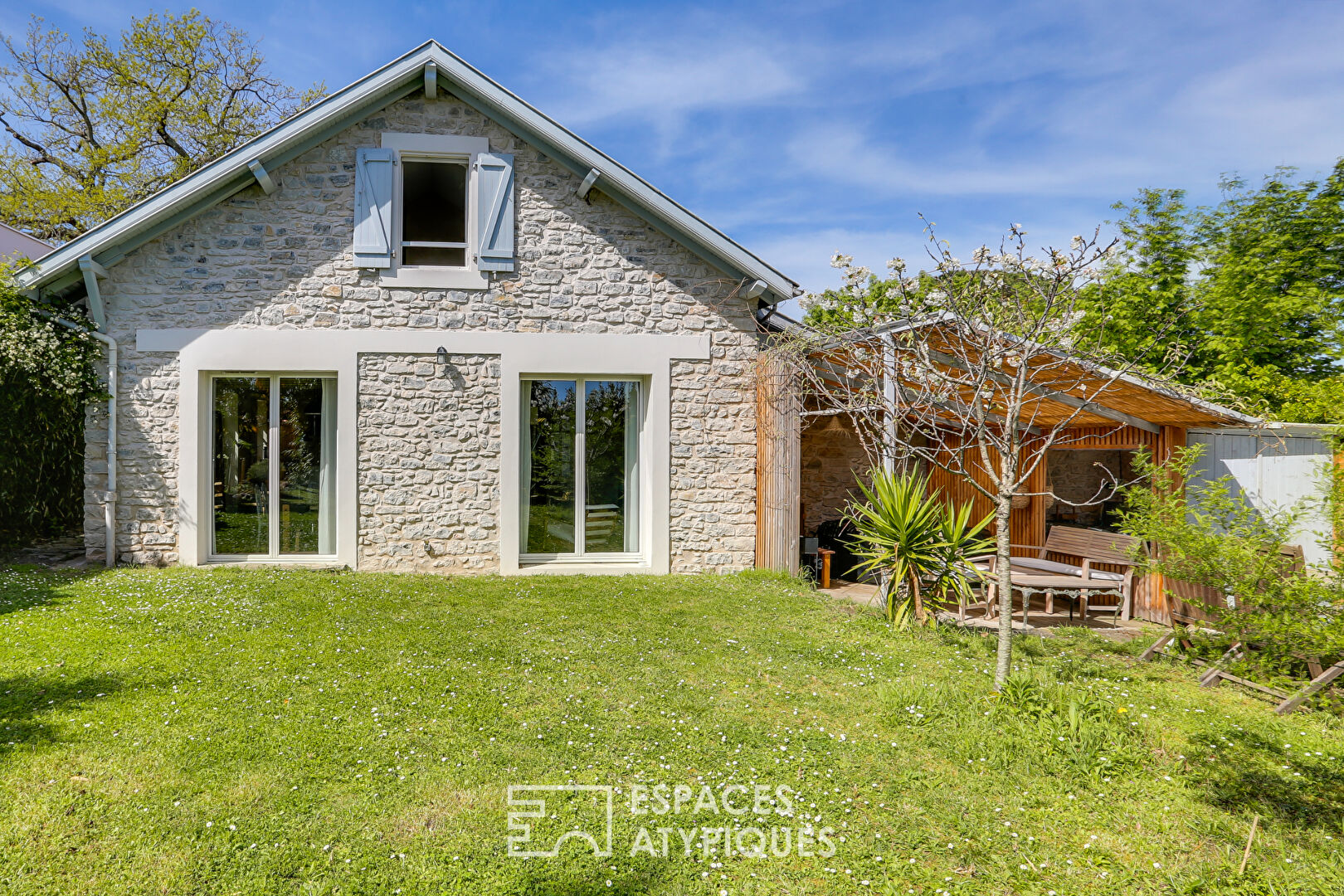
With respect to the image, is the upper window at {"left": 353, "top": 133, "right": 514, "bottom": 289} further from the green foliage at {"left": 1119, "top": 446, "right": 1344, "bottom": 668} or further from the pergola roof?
the green foliage at {"left": 1119, "top": 446, "right": 1344, "bottom": 668}

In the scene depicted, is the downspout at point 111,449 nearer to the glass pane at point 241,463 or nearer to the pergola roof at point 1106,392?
the glass pane at point 241,463

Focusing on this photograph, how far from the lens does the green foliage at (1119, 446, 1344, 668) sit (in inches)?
146

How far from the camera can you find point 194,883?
295 cm

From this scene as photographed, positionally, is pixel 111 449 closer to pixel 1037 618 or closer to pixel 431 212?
pixel 431 212

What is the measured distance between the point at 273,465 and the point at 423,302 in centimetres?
297

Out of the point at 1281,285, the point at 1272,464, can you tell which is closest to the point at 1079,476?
the point at 1272,464

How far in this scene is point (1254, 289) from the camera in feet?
54.5

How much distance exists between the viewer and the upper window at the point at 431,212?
8812mm

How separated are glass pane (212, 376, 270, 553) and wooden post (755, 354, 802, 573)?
6.60 meters

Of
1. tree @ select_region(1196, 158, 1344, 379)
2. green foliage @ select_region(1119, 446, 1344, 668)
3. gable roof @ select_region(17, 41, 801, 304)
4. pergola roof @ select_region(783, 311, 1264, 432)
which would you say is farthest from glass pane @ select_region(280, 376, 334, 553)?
tree @ select_region(1196, 158, 1344, 379)

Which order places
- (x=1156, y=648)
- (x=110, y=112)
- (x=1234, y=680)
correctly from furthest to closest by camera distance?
(x=110, y=112), (x=1156, y=648), (x=1234, y=680)

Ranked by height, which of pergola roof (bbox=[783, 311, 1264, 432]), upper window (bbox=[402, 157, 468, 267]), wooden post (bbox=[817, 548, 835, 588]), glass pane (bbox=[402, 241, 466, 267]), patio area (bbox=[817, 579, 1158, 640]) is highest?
upper window (bbox=[402, 157, 468, 267])

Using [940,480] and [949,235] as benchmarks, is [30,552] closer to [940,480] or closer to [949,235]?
[949,235]

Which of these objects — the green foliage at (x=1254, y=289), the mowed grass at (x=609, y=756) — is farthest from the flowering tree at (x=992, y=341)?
the green foliage at (x=1254, y=289)
